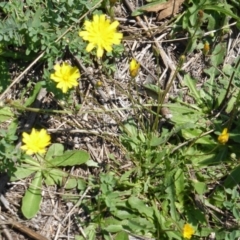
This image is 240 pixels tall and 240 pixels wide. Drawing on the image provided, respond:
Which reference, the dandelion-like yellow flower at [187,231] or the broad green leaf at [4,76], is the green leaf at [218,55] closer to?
the dandelion-like yellow flower at [187,231]

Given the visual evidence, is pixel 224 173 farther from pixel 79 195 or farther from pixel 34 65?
pixel 34 65

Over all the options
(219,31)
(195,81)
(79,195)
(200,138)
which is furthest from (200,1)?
(79,195)

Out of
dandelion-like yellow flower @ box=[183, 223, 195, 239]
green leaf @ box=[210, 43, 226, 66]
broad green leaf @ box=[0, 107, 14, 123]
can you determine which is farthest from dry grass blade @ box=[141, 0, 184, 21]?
dandelion-like yellow flower @ box=[183, 223, 195, 239]

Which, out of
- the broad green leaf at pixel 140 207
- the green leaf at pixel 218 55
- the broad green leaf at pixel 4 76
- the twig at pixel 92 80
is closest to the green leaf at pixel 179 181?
the broad green leaf at pixel 140 207

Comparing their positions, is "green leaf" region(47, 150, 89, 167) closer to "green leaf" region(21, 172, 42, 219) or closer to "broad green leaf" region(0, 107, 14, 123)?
"green leaf" region(21, 172, 42, 219)

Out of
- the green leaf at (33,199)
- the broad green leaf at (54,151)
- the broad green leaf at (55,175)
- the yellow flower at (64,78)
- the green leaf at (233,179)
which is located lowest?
the green leaf at (33,199)

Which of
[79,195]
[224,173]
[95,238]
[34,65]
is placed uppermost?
[34,65]
